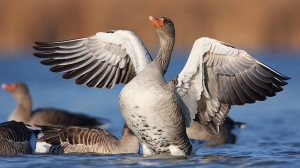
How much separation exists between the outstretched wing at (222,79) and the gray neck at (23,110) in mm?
6405

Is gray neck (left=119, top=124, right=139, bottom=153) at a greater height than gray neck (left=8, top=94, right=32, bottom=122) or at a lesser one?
lesser

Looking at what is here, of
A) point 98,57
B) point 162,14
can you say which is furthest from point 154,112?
point 162,14

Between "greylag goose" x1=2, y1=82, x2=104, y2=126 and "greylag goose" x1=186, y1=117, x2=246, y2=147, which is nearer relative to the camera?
"greylag goose" x1=186, y1=117, x2=246, y2=147

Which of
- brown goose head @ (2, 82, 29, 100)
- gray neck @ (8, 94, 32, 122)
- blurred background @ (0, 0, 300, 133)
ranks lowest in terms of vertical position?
gray neck @ (8, 94, 32, 122)

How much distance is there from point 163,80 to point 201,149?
126 inches

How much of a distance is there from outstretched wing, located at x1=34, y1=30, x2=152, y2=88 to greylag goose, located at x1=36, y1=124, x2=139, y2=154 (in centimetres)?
87

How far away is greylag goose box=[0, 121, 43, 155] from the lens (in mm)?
9602

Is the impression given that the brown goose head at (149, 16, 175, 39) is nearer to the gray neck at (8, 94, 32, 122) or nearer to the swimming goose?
the swimming goose

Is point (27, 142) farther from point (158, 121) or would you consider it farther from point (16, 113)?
point (16, 113)

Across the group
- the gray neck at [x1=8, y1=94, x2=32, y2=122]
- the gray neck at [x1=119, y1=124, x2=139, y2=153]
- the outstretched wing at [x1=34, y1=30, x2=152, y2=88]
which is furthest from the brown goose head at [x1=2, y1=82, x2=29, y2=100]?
the gray neck at [x1=119, y1=124, x2=139, y2=153]

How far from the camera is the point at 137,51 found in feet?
31.8

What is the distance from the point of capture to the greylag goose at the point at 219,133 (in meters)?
12.2

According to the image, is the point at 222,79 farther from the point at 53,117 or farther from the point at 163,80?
the point at 53,117

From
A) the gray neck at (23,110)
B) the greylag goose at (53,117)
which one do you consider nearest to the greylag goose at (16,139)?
the greylag goose at (53,117)
